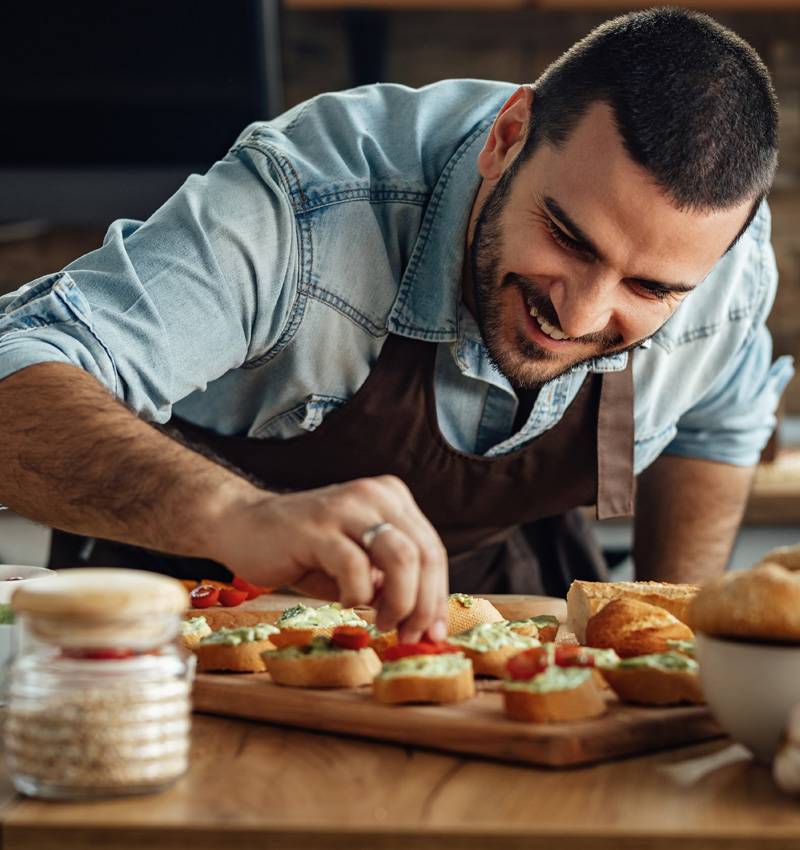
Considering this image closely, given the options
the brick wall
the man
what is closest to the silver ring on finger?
the man

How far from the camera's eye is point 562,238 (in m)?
1.35

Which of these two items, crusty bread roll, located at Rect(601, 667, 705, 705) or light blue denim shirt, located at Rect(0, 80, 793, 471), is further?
light blue denim shirt, located at Rect(0, 80, 793, 471)

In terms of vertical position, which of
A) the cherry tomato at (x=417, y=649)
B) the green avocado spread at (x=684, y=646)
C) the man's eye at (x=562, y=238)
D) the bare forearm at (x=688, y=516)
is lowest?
the bare forearm at (x=688, y=516)

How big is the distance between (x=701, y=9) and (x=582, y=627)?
77.9 inches

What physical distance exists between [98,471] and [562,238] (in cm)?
54

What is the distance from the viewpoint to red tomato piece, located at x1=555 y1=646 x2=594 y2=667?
3.21 ft

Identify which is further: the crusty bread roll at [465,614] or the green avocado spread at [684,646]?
the crusty bread roll at [465,614]

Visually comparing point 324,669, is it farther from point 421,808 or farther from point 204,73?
point 204,73

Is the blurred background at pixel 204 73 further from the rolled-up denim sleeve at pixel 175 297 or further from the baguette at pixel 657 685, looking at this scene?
the baguette at pixel 657 685

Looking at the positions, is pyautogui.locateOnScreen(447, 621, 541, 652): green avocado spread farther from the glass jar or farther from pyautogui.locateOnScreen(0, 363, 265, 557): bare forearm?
the glass jar

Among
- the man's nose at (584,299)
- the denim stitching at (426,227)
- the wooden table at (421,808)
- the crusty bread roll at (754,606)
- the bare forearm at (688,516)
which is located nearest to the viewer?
the wooden table at (421,808)

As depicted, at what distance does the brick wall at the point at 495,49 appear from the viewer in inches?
→ 117

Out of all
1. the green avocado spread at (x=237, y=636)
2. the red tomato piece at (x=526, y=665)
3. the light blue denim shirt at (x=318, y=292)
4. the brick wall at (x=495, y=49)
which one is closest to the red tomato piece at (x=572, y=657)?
the red tomato piece at (x=526, y=665)

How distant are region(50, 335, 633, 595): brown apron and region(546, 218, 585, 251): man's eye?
270mm
